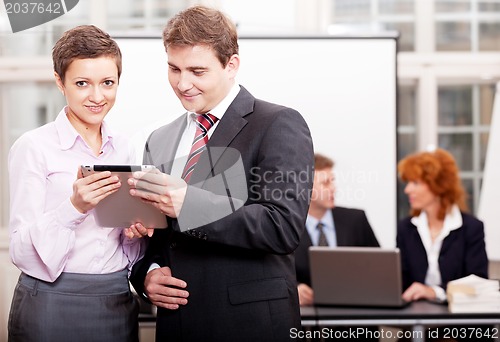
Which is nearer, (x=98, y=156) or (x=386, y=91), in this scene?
(x=98, y=156)

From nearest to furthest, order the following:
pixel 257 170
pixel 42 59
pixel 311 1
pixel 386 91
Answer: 1. pixel 257 170
2. pixel 42 59
3. pixel 386 91
4. pixel 311 1

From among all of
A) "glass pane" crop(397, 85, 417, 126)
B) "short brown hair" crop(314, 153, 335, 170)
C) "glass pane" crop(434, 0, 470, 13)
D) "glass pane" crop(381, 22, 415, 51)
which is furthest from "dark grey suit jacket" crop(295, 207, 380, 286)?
"glass pane" crop(434, 0, 470, 13)

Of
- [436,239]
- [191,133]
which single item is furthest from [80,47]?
[436,239]

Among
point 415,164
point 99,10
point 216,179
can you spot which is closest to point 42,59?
point 99,10

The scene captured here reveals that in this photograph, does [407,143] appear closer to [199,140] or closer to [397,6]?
[397,6]

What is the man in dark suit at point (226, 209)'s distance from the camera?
1.61 m

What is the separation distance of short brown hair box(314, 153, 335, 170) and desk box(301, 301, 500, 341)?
24.8 inches

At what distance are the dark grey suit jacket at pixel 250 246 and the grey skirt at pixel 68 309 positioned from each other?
89 mm

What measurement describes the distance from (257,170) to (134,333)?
53 centimetres

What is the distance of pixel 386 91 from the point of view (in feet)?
11.3

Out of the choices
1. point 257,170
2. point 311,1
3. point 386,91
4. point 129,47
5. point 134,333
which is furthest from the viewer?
point 311,1

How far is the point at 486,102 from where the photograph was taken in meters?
4.18

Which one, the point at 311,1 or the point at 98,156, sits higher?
the point at 311,1

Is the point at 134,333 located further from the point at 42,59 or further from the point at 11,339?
the point at 42,59
